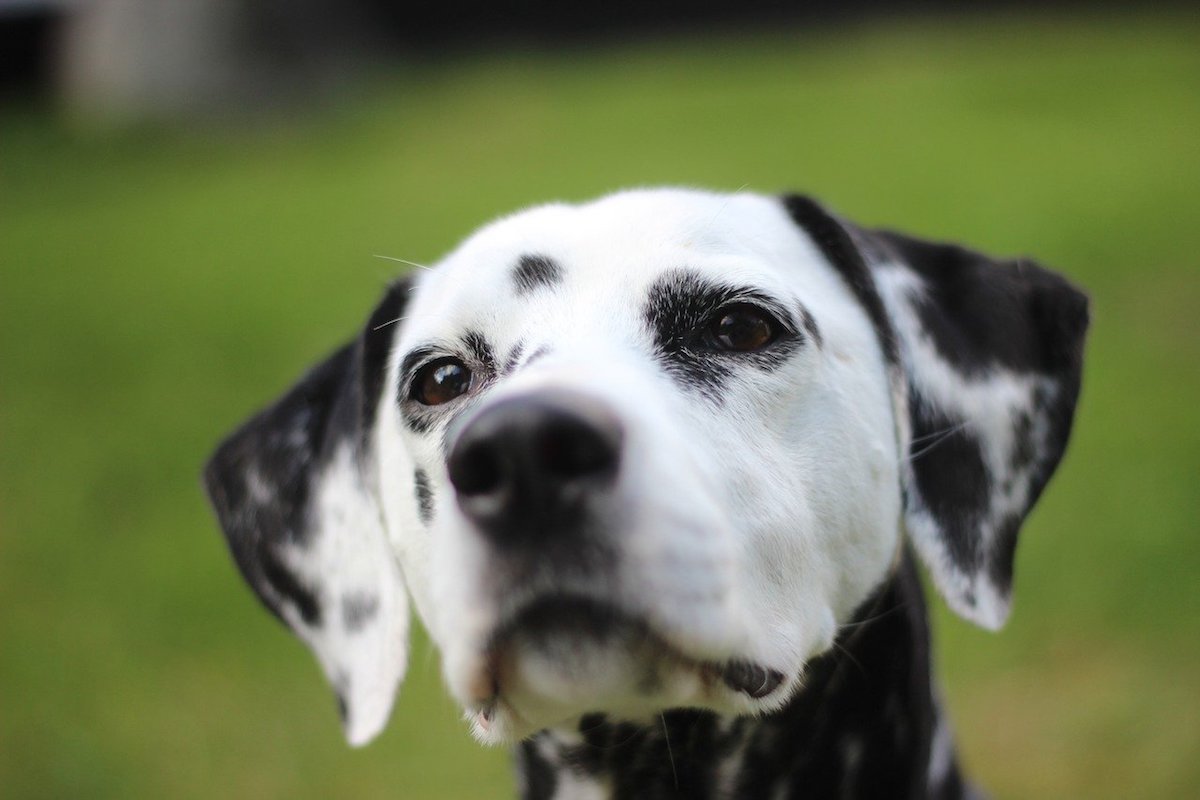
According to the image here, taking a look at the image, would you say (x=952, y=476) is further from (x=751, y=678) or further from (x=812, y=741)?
(x=751, y=678)

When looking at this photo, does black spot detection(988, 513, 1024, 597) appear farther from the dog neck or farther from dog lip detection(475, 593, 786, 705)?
dog lip detection(475, 593, 786, 705)

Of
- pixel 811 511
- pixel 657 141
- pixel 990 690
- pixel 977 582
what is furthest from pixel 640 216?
pixel 657 141

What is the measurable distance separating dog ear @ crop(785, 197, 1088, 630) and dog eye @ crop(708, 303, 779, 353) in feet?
1.31

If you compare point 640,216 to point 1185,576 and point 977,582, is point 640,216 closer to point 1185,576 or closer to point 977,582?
point 977,582

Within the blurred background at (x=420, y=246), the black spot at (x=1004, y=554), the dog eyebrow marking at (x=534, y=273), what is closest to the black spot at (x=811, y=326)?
the dog eyebrow marking at (x=534, y=273)

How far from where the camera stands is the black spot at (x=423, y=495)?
2.46 meters

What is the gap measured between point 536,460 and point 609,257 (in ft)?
2.89

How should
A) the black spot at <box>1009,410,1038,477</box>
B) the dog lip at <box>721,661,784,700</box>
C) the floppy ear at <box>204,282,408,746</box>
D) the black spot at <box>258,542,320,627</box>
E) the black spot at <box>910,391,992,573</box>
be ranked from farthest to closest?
the black spot at <box>258,542,320,627</box> < the floppy ear at <box>204,282,408,746</box> < the black spot at <box>1009,410,1038,477</box> < the black spot at <box>910,391,992,573</box> < the dog lip at <box>721,661,784,700</box>

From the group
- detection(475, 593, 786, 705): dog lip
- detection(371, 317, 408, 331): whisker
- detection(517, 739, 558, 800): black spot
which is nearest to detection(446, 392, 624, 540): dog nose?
detection(475, 593, 786, 705): dog lip

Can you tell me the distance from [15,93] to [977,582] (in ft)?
76.1

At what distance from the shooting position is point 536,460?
1.74 m

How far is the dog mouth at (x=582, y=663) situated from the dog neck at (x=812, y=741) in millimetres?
448

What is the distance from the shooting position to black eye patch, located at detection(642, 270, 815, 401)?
2.34 m

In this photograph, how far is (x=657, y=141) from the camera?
14.4 metres
